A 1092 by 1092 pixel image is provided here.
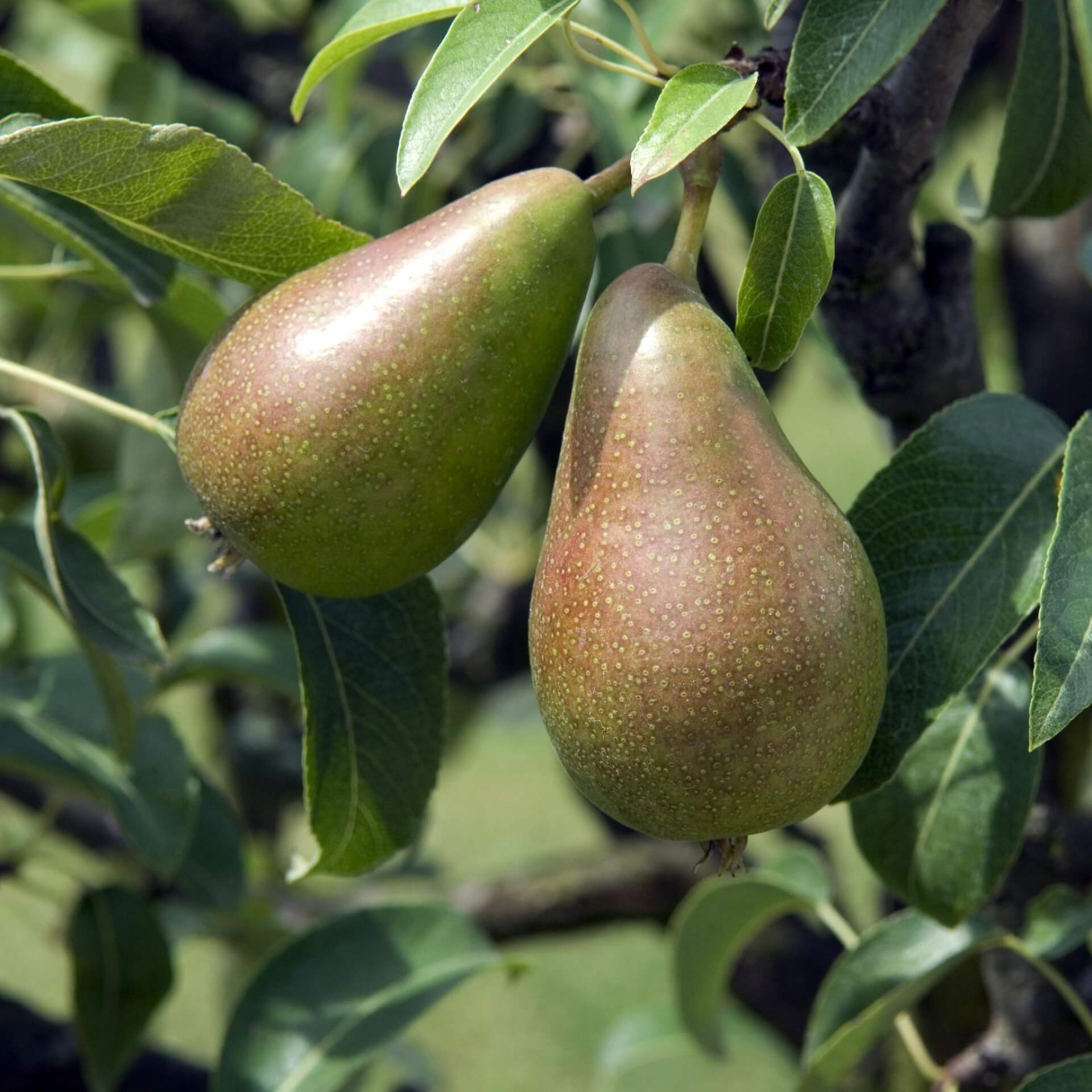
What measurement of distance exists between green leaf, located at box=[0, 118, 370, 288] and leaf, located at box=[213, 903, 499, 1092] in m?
0.46

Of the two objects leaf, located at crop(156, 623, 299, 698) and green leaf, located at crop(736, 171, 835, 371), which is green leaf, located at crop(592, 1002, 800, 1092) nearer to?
leaf, located at crop(156, 623, 299, 698)

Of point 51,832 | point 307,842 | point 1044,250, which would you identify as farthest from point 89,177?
point 307,842

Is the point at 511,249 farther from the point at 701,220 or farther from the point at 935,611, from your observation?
the point at 935,611

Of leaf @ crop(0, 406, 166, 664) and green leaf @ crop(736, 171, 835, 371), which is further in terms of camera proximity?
leaf @ crop(0, 406, 166, 664)

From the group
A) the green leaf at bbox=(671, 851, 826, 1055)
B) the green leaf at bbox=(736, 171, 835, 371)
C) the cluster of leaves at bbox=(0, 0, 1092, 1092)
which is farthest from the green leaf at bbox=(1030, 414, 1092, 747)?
the green leaf at bbox=(671, 851, 826, 1055)

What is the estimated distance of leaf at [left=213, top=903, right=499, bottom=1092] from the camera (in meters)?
0.83

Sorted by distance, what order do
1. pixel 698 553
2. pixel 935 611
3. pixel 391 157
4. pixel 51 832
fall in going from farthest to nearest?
pixel 51 832
pixel 391 157
pixel 935 611
pixel 698 553

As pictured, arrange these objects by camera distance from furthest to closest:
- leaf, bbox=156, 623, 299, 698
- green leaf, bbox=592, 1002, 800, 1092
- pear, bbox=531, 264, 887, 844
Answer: green leaf, bbox=592, 1002, 800, 1092, leaf, bbox=156, 623, 299, 698, pear, bbox=531, 264, 887, 844

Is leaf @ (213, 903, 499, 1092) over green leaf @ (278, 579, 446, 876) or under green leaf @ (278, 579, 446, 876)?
under

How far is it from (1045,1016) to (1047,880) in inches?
3.2

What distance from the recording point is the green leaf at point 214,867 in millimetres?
1041

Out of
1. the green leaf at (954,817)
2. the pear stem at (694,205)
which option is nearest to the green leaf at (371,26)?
the pear stem at (694,205)

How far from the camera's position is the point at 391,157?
122cm

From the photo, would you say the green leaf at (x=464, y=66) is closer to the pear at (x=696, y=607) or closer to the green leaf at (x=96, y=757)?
the pear at (x=696, y=607)
